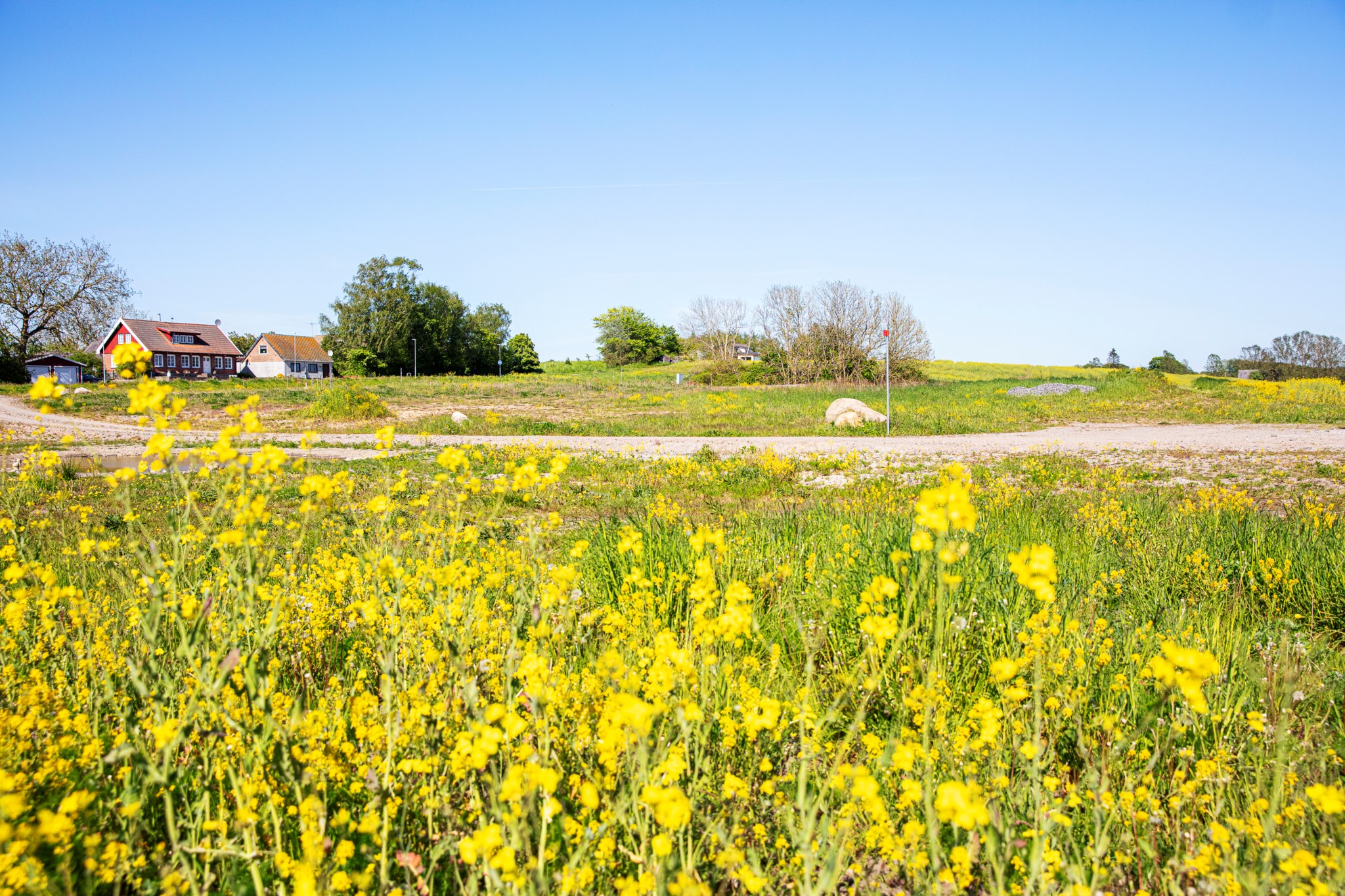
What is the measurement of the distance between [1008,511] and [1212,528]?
138cm

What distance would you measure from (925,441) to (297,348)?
68.4m

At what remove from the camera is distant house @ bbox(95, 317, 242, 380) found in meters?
58.6

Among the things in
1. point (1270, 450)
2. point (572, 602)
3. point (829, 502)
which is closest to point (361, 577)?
point (572, 602)

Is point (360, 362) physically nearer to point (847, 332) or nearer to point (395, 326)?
point (395, 326)

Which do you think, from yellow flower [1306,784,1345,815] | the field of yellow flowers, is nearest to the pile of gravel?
the field of yellow flowers

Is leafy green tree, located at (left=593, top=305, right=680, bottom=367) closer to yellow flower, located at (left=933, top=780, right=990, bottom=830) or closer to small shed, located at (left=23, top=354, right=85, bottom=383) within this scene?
small shed, located at (left=23, top=354, right=85, bottom=383)

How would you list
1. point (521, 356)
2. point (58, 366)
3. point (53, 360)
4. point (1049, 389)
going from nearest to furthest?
point (1049, 389), point (58, 366), point (53, 360), point (521, 356)

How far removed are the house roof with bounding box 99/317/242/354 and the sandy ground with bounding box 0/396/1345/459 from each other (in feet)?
156

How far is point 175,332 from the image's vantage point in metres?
63.1

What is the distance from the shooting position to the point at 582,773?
2.21 meters

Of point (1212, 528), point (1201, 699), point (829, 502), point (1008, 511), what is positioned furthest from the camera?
point (829, 502)

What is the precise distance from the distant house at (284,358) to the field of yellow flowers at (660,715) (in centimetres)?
7224

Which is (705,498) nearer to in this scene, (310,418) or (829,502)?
(829,502)

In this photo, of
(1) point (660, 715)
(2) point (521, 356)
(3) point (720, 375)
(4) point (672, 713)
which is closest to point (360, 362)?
(2) point (521, 356)
